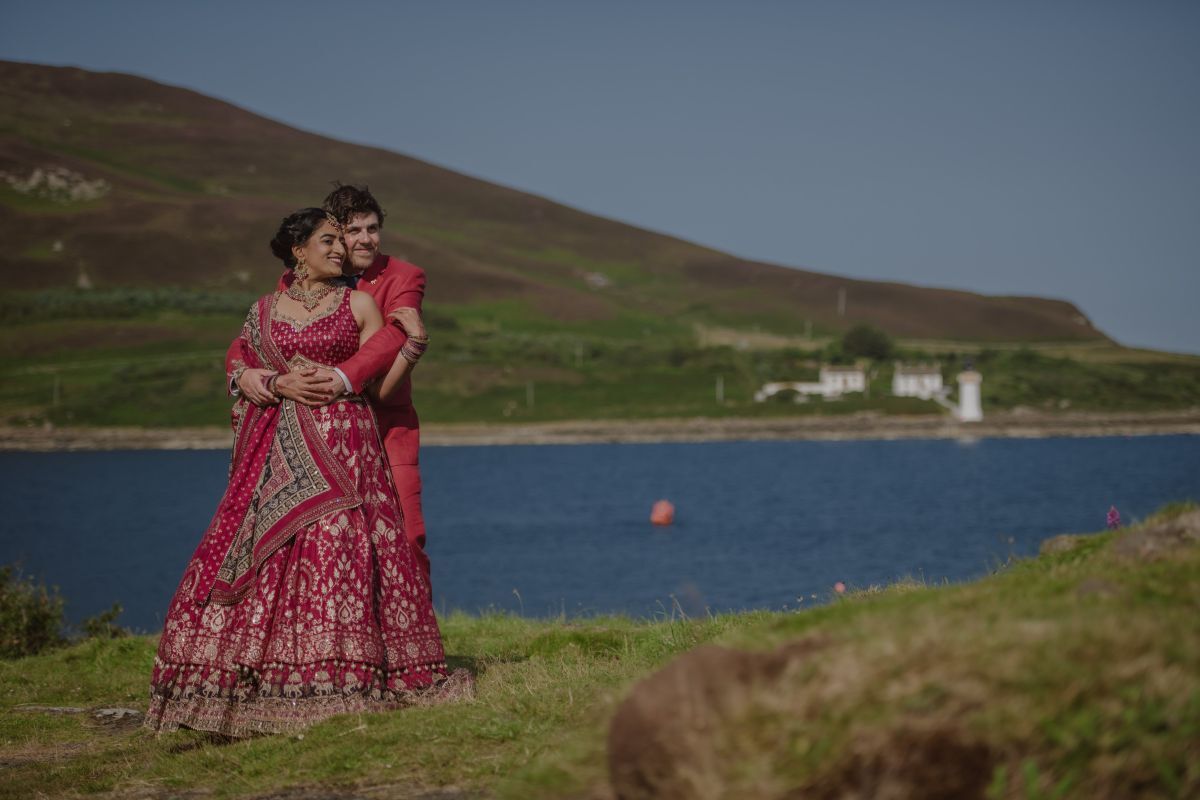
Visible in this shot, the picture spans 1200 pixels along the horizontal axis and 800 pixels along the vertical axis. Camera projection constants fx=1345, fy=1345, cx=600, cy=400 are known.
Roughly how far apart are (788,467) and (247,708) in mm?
107023

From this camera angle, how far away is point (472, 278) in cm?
18450

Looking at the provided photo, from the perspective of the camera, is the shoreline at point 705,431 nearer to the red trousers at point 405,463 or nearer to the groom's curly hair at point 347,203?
the red trousers at point 405,463

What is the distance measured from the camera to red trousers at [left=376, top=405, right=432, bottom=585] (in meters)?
8.61

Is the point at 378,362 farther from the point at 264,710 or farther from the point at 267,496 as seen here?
the point at 264,710

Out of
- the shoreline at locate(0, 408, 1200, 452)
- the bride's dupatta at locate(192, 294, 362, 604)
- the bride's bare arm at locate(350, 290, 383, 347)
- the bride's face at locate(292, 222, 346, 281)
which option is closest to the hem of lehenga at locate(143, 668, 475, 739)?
the bride's dupatta at locate(192, 294, 362, 604)

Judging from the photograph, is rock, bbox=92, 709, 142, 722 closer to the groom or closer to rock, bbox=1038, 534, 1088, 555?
the groom

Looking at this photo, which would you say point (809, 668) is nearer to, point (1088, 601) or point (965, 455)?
point (1088, 601)

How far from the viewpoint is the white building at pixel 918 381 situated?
475ft

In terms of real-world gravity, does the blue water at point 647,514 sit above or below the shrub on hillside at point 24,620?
below

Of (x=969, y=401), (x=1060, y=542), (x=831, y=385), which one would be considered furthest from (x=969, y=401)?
(x=1060, y=542)

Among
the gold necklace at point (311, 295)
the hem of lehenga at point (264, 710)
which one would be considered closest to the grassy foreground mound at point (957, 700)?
the hem of lehenga at point (264, 710)

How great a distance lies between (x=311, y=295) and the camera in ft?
28.1

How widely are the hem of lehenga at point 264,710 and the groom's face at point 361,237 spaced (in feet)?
9.07

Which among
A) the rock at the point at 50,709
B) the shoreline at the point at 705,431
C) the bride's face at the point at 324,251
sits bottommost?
the shoreline at the point at 705,431
